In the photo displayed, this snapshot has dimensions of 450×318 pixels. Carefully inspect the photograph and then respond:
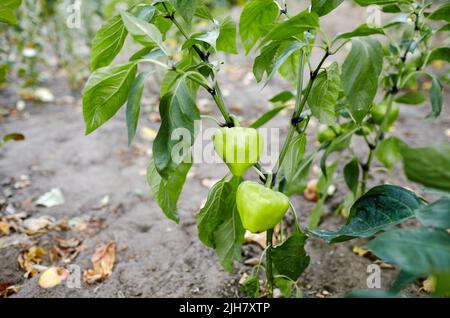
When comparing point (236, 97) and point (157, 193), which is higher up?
point (157, 193)

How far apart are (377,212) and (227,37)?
1.59 ft

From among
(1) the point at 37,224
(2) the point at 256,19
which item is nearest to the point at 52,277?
(1) the point at 37,224

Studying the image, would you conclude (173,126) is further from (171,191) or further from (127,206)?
(127,206)

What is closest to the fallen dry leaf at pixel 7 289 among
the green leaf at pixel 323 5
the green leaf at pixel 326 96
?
the green leaf at pixel 326 96

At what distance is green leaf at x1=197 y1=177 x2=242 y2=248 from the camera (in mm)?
830

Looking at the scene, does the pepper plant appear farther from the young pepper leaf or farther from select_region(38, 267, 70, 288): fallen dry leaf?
select_region(38, 267, 70, 288): fallen dry leaf

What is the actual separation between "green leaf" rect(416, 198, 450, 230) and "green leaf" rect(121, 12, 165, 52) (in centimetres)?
48

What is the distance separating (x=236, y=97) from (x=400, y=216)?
195cm

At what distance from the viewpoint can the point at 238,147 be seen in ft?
2.12

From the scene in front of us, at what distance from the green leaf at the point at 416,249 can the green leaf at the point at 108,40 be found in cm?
58
